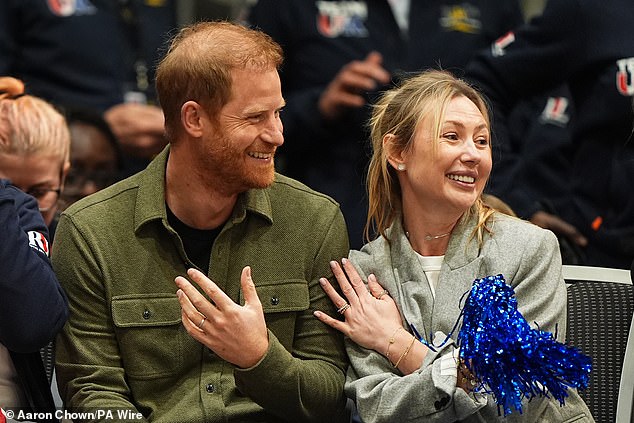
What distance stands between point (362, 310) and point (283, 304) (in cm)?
21

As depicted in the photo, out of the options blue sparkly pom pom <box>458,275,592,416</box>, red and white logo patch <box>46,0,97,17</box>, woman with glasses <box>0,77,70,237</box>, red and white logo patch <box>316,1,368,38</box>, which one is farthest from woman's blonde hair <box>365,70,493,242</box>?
red and white logo patch <box>46,0,97,17</box>

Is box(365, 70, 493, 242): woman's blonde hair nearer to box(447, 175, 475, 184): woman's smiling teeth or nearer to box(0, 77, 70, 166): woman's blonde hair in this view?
box(447, 175, 475, 184): woman's smiling teeth

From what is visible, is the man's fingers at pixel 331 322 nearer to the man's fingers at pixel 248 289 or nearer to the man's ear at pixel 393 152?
the man's fingers at pixel 248 289

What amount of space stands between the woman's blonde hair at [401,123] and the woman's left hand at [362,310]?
6.4 inches

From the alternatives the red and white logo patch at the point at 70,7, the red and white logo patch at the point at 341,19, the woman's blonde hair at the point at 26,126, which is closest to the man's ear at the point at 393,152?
the woman's blonde hair at the point at 26,126

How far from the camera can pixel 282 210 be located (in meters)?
3.05

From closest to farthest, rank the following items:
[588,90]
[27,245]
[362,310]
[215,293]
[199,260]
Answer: [215,293] → [27,245] → [362,310] → [199,260] → [588,90]

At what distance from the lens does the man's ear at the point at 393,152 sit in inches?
118

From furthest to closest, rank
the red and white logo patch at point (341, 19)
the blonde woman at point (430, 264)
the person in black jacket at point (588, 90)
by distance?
the red and white logo patch at point (341, 19)
the person in black jacket at point (588, 90)
the blonde woman at point (430, 264)

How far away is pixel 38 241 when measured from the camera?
289cm

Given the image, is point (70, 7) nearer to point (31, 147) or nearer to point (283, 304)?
point (31, 147)

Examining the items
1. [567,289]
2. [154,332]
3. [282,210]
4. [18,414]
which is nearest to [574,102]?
[567,289]

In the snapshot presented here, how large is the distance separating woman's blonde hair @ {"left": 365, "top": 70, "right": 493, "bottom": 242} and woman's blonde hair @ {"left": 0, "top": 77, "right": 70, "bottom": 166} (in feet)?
3.21

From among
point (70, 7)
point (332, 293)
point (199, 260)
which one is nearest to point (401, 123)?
point (332, 293)
